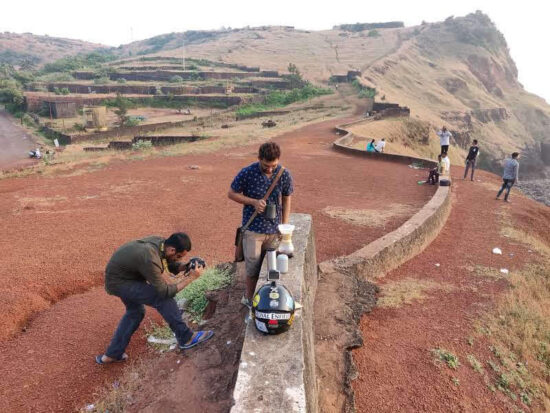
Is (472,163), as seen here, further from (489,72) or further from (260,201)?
(489,72)

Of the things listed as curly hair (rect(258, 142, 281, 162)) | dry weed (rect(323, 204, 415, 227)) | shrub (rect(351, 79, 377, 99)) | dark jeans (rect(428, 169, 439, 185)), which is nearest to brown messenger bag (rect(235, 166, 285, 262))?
curly hair (rect(258, 142, 281, 162))

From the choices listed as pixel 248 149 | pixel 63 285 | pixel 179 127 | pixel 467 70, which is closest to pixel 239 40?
pixel 467 70

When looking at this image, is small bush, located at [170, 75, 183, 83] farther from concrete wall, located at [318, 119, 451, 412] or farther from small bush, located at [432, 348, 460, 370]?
small bush, located at [432, 348, 460, 370]

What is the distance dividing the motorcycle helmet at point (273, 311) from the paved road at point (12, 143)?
952 inches

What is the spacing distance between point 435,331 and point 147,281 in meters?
3.46

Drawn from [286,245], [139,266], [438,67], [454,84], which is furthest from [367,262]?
[438,67]

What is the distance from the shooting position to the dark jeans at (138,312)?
3.73m

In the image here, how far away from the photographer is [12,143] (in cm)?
2958

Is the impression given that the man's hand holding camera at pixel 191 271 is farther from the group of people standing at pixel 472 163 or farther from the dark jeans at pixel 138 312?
the group of people standing at pixel 472 163

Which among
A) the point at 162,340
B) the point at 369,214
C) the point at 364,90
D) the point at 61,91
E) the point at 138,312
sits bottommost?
the point at 61,91

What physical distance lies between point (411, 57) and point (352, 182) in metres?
66.8

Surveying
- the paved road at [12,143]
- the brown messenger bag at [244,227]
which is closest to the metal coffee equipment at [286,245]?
the brown messenger bag at [244,227]

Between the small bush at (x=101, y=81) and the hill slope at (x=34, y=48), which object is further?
the hill slope at (x=34, y=48)

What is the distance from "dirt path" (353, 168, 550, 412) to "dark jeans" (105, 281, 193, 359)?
186 centimetres
